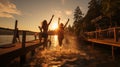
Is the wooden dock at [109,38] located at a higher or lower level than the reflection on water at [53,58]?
higher

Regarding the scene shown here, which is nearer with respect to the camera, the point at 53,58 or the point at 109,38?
the point at 53,58

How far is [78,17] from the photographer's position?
74.7m

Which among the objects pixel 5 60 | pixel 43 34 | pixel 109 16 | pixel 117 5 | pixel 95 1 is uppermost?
pixel 95 1

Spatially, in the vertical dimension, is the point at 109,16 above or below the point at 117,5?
below

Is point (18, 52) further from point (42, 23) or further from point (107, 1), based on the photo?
point (107, 1)

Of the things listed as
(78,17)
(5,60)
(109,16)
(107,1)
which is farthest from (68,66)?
(78,17)

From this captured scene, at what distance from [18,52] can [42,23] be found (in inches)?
365

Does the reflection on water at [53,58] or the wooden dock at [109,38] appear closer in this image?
the reflection on water at [53,58]

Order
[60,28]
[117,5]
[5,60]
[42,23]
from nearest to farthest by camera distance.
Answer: [5,60]
[60,28]
[42,23]
[117,5]

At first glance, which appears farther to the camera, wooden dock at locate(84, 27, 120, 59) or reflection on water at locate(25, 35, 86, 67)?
wooden dock at locate(84, 27, 120, 59)

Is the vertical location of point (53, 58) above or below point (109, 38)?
below

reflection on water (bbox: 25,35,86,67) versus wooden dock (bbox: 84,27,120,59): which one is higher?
wooden dock (bbox: 84,27,120,59)

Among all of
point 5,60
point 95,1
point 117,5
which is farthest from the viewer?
point 95,1

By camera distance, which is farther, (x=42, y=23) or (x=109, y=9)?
(x=109, y=9)
